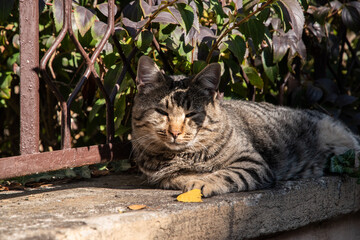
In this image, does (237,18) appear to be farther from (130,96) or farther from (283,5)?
(130,96)

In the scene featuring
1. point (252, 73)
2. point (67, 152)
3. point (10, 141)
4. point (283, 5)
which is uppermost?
point (283, 5)

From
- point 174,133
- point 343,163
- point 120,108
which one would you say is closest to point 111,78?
point 120,108

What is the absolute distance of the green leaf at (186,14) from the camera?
7.84 ft

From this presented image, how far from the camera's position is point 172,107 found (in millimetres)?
2801

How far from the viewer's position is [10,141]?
13.7 feet

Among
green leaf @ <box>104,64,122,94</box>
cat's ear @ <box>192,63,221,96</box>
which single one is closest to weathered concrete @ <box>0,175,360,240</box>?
green leaf @ <box>104,64,122,94</box>

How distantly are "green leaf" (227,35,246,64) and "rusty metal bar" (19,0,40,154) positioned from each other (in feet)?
3.79

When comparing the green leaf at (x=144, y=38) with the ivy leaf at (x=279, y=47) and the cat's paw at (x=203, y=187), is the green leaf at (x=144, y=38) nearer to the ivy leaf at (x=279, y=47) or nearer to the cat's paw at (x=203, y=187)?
the cat's paw at (x=203, y=187)

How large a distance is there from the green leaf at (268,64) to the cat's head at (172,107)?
1.99 feet

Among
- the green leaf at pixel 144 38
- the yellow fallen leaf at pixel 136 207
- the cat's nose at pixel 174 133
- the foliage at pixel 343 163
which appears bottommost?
the foliage at pixel 343 163

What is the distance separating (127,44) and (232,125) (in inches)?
34.5

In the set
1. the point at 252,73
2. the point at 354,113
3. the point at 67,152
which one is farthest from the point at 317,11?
the point at 67,152

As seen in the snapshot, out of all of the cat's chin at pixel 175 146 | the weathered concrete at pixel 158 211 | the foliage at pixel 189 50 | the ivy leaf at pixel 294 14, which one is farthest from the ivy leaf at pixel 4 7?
the ivy leaf at pixel 294 14

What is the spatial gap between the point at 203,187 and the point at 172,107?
63 cm
